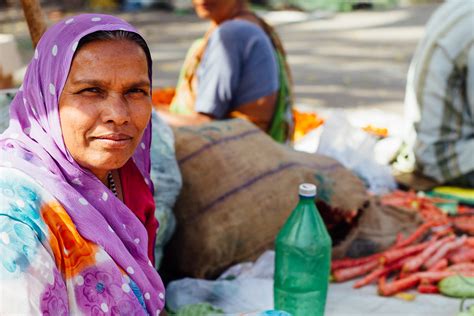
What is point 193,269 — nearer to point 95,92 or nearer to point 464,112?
point 95,92

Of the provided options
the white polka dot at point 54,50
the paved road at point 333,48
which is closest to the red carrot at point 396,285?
the white polka dot at point 54,50

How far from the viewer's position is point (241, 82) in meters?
3.83

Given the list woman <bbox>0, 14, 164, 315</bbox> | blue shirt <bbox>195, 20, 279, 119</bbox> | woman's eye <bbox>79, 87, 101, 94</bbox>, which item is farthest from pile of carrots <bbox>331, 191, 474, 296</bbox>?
woman's eye <bbox>79, 87, 101, 94</bbox>

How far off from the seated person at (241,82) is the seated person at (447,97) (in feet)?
3.64

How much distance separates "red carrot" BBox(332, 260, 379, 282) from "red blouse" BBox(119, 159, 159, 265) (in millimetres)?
1214

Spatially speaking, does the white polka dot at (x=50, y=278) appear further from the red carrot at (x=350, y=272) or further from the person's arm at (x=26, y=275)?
the red carrot at (x=350, y=272)

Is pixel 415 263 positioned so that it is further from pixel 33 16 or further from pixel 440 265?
pixel 33 16

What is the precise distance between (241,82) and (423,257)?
4.59 feet

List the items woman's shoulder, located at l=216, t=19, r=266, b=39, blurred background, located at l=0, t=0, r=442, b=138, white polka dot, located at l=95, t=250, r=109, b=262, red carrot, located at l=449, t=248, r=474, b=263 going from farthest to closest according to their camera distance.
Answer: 1. blurred background, located at l=0, t=0, r=442, b=138
2. woman's shoulder, located at l=216, t=19, r=266, b=39
3. red carrot, located at l=449, t=248, r=474, b=263
4. white polka dot, located at l=95, t=250, r=109, b=262

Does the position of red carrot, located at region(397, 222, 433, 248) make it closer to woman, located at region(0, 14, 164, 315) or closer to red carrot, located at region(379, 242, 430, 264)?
red carrot, located at region(379, 242, 430, 264)

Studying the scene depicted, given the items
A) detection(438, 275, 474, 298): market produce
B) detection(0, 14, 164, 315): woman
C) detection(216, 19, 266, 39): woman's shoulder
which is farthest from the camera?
detection(216, 19, 266, 39): woman's shoulder

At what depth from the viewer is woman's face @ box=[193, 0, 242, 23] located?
4.11 m

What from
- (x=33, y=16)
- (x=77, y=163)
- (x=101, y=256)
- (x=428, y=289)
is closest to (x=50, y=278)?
(x=101, y=256)

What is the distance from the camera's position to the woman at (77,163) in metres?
1.63
